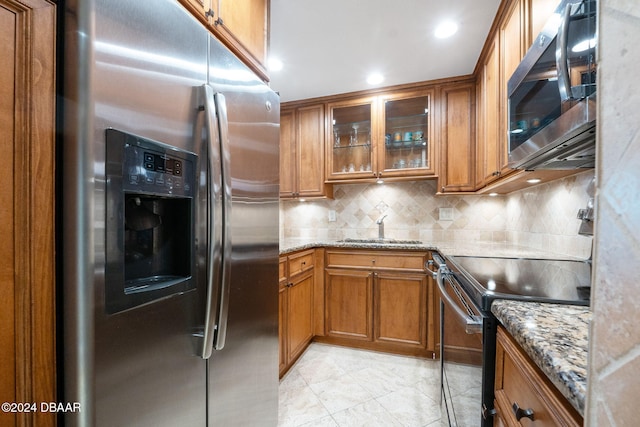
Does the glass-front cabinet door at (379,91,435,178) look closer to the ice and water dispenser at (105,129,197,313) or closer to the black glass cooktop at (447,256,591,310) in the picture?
the black glass cooktop at (447,256,591,310)

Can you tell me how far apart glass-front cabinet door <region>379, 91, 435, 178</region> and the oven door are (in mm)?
1352

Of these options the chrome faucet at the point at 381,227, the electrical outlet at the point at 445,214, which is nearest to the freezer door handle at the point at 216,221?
the chrome faucet at the point at 381,227

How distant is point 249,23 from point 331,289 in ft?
6.44

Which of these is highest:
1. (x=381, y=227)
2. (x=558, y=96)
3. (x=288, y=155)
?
(x=288, y=155)

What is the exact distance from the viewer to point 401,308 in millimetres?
2215

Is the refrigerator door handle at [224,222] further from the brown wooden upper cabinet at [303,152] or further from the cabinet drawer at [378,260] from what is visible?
the brown wooden upper cabinet at [303,152]

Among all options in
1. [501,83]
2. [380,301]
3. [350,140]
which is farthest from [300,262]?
[501,83]

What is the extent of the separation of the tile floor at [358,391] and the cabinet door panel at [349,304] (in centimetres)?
17

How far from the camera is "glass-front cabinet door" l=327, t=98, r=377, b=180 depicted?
8.68 feet

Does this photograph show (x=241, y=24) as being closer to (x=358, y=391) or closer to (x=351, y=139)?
(x=351, y=139)

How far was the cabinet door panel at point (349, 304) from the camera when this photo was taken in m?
2.29

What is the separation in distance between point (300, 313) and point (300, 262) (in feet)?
1.31

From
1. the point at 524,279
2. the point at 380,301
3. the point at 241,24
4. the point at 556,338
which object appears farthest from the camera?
the point at 380,301

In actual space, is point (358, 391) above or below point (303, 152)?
below
